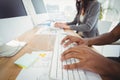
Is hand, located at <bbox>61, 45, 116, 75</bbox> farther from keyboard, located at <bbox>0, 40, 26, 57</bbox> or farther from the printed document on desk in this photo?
keyboard, located at <bbox>0, 40, 26, 57</bbox>

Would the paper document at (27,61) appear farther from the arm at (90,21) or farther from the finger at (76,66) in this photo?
the arm at (90,21)

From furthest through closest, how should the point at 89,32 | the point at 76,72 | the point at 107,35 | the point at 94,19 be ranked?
the point at 89,32 → the point at 94,19 → the point at 107,35 → the point at 76,72

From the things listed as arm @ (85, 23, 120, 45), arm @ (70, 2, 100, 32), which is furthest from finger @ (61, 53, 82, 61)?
arm @ (70, 2, 100, 32)

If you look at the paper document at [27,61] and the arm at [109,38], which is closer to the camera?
the paper document at [27,61]

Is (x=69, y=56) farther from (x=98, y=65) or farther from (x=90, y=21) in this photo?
(x=90, y=21)

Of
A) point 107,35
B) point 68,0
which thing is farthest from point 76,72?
point 68,0

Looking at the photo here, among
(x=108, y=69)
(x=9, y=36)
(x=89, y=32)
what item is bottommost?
(x=89, y=32)

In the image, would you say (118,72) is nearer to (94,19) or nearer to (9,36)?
(9,36)

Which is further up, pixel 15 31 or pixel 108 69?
pixel 15 31

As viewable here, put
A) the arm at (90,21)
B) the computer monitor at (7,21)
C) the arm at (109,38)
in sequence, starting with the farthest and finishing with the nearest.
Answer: the arm at (90,21) < the arm at (109,38) < the computer monitor at (7,21)

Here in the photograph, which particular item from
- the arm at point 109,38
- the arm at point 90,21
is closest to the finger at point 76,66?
the arm at point 109,38

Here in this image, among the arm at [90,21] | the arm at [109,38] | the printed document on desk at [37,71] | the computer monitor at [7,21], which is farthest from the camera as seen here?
the arm at [90,21]

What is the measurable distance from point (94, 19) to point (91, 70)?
1.07 metres

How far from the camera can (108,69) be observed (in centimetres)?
47
